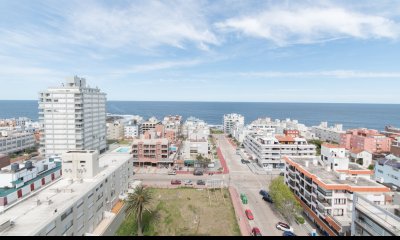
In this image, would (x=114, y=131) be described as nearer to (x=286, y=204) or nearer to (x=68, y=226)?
(x=68, y=226)

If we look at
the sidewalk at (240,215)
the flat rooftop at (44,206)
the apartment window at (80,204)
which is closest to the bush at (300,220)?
the sidewalk at (240,215)

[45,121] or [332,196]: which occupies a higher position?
[45,121]

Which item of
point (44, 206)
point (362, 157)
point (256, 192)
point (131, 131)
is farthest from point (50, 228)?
point (131, 131)

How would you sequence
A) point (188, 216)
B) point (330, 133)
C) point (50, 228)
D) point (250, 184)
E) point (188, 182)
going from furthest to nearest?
point (330, 133) → point (188, 182) → point (250, 184) → point (188, 216) → point (50, 228)

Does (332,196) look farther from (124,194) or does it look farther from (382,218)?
(124,194)

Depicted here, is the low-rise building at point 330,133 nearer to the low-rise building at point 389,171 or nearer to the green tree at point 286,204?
the low-rise building at point 389,171

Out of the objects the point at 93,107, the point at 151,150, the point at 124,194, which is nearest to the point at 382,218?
the point at 124,194
